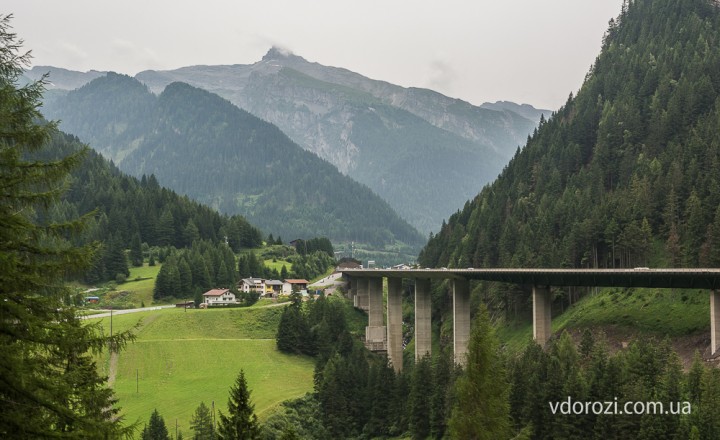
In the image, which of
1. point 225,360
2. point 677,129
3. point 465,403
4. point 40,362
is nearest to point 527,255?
point 677,129

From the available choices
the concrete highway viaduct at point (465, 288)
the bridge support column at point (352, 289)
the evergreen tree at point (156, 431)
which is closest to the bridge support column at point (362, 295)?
the concrete highway viaduct at point (465, 288)

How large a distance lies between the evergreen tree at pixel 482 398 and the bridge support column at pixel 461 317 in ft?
190

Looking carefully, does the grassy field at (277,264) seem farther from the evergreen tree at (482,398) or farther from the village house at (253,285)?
the evergreen tree at (482,398)

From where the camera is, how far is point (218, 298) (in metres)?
152

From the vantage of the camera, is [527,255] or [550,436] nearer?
[550,436]

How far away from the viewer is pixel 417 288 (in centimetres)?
11619

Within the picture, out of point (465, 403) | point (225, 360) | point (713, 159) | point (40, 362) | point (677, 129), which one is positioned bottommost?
point (225, 360)

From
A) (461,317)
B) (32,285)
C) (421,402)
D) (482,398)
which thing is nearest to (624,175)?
(461,317)

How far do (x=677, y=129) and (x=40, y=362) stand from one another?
136076 mm

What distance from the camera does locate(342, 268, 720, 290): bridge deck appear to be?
69938 millimetres

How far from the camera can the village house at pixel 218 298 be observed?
15225cm

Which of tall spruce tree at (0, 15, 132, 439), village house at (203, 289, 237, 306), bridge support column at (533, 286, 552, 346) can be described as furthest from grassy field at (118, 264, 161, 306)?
tall spruce tree at (0, 15, 132, 439)

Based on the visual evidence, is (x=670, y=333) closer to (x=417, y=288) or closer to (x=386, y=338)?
(x=417, y=288)
